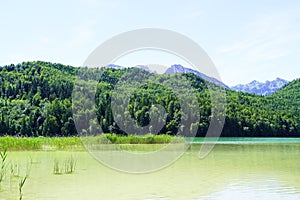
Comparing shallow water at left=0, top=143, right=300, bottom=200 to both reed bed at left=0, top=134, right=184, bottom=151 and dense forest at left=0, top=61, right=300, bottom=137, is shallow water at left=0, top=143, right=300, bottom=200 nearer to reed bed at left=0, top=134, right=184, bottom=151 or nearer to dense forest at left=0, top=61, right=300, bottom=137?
reed bed at left=0, top=134, right=184, bottom=151

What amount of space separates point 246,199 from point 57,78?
2056 inches

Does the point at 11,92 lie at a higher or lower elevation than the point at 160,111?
higher

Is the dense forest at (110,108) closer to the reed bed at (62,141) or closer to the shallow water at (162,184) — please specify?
the reed bed at (62,141)

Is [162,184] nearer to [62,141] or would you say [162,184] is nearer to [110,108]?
[62,141]

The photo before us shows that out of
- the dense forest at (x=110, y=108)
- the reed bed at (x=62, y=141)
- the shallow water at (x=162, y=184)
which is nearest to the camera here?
the shallow water at (x=162, y=184)

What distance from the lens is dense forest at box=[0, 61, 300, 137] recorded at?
43.2 m

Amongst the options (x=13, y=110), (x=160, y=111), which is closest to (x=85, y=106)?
(x=160, y=111)

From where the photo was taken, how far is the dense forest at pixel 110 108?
43.2m

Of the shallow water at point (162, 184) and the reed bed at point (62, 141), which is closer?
the shallow water at point (162, 184)

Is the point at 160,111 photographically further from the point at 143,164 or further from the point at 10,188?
the point at 10,188

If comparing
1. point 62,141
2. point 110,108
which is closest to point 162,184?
point 62,141

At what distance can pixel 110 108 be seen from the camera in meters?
44.3

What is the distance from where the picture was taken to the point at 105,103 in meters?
46.2

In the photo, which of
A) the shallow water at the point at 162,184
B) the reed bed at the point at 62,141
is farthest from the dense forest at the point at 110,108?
the shallow water at the point at 162,184
